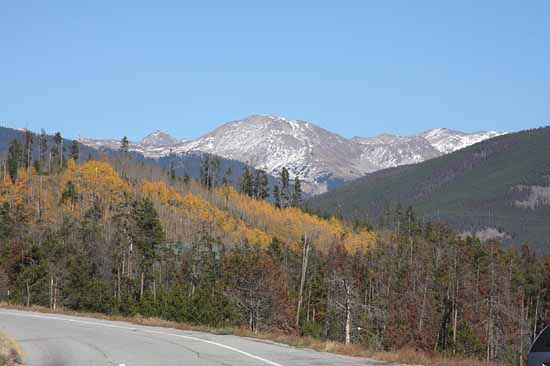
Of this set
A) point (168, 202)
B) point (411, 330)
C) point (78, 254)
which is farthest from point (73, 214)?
point (411, 330)

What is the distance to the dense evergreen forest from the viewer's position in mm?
71938

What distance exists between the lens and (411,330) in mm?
78312

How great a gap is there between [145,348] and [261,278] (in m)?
54.0

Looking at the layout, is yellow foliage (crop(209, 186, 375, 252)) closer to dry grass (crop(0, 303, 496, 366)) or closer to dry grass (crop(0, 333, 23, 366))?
dry grass (crop(0, 303, 496, 366))

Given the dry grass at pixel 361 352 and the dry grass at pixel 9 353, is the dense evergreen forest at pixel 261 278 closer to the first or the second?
the dry grass at pixel 361 352

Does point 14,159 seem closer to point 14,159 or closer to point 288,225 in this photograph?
point 14,159

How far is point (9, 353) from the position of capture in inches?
808

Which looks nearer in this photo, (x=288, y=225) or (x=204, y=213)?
(x=204, y=213)

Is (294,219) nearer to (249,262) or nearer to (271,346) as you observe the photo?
(249,262)

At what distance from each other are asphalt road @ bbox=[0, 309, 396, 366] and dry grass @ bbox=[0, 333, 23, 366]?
270 millimetres

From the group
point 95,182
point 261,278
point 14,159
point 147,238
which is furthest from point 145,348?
point 14,159

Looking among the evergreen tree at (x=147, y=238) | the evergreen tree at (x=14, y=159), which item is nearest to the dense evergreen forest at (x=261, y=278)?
the evergreen tree at (x=147, y=238)

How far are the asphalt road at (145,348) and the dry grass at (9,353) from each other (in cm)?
27

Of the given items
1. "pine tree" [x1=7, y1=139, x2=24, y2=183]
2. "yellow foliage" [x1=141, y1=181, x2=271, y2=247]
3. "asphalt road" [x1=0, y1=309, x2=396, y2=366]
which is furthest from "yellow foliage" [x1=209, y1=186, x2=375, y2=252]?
"asphalt road" [x1=0, y1=309, x2=396, y2=366]
